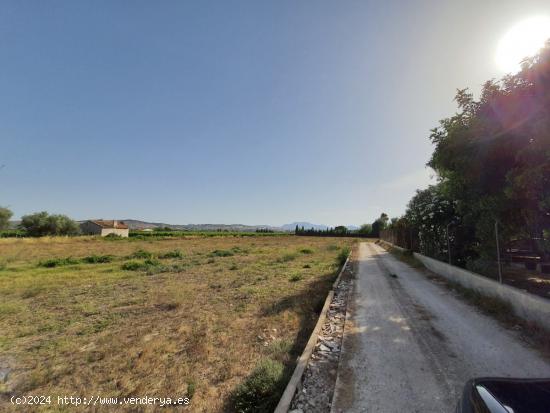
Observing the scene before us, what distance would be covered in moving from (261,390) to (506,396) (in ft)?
9.41

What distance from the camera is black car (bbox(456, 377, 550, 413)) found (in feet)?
5.66

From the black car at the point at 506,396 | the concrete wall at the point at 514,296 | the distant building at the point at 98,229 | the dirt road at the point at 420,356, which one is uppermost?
the distant building at the point at 98,229

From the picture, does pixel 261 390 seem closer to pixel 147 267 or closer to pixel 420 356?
pixel 420 356

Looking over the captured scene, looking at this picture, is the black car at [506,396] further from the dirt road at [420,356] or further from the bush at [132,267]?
the bush at [132,267]

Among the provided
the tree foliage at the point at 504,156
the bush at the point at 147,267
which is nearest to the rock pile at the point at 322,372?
the tree foliage at the point at 504,156

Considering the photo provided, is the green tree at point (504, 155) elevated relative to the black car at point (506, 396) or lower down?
elevated

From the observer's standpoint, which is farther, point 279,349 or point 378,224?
point 378,224

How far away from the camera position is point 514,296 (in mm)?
6375

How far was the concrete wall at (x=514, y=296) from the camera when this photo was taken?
214 inches

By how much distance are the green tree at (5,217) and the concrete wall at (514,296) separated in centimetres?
7951

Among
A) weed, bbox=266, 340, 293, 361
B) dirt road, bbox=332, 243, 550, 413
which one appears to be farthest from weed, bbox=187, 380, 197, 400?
dirt road, bbox=332, 243, 550, 413

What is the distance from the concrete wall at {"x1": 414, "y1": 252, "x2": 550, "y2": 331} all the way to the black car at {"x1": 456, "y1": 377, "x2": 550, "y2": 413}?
482cm

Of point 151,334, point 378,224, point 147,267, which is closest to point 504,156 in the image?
point 151,334

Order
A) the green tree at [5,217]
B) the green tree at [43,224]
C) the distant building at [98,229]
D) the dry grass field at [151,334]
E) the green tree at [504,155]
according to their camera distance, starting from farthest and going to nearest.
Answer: the distant building at [98,229], the green tree at [43,224], the green tree at [5,217], the green tree at [504,155], the dry grass field at [151,334]
